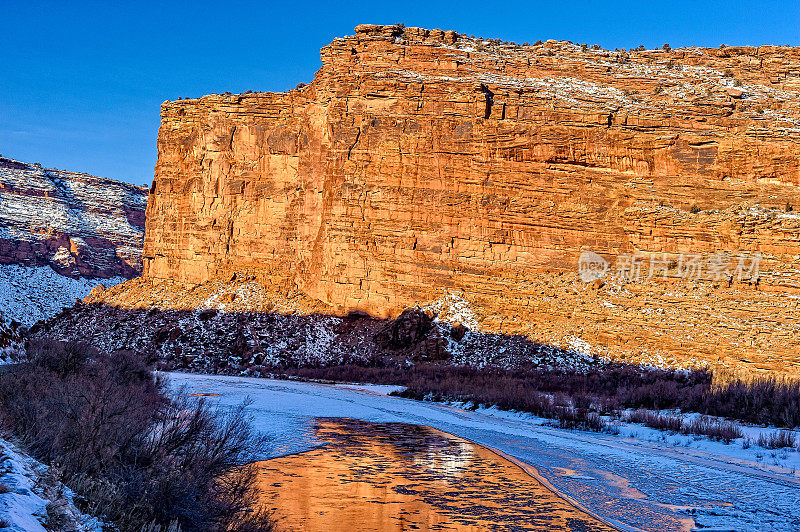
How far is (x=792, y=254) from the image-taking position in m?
36.5

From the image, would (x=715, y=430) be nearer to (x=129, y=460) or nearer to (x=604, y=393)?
(x=604, y=393)

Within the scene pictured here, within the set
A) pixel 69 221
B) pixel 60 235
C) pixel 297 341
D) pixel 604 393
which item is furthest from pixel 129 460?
pixel 69 221

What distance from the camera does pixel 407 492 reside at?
29.8ft

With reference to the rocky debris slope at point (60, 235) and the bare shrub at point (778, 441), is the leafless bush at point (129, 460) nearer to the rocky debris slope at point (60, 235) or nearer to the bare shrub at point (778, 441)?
the bare shrub at point (778, 441)

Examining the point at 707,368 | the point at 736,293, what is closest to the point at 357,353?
the point at 707,368

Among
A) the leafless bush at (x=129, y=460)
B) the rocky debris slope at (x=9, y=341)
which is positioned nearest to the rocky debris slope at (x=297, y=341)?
the rocky debris slope at (x=9, y=341)

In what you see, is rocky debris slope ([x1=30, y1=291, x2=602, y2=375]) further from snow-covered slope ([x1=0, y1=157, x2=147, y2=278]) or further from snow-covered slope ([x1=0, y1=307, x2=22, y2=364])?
snow-covered slope ([x1=0, y1=157, x2=147, y2=278])

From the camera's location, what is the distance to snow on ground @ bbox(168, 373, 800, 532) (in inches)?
319

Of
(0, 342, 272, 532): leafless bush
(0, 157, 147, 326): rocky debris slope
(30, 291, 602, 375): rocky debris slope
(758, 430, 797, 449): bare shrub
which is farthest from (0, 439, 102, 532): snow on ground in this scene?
(0, 157, 147, 326): rocky debris slope

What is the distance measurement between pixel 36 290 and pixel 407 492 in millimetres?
85079

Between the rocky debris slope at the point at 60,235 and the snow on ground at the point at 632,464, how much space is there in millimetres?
67097

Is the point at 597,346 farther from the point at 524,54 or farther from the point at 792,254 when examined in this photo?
the point at 524,54

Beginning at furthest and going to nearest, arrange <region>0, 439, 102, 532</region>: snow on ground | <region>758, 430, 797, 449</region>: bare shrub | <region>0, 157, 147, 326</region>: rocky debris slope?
1. <region>0, 157, 147, 326</region>: rocky debris slope
2. <region>758, 430, 797, 449</region>: bare shrub
3. <region>0, 439, 102, 532</region>: snow on ground

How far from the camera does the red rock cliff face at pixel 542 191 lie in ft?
120
